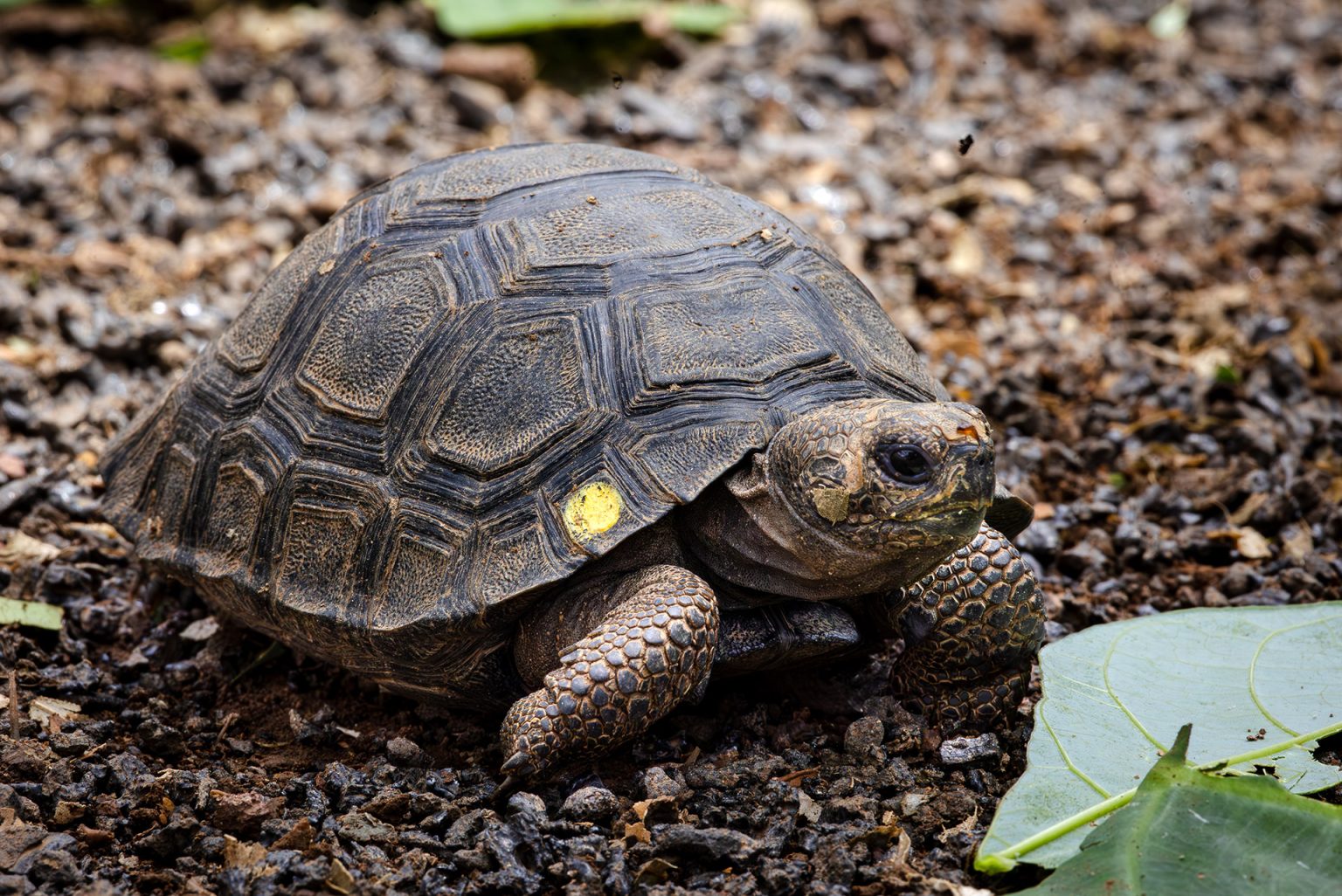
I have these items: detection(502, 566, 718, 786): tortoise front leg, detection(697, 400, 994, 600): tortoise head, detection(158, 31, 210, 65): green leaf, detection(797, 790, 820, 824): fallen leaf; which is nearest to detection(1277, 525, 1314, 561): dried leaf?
detection(697, 400, 994, 600): tortoise head

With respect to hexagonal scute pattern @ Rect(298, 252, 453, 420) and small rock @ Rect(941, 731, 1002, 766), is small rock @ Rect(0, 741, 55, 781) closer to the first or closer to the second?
hexagonal scute pattern @ Rect(298, 252, 453, 420)

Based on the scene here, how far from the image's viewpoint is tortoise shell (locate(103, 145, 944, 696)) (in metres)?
3.22

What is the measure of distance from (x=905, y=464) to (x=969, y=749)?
804 millimetres

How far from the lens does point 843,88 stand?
8.15 m

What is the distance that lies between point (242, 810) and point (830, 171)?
5.19 meters

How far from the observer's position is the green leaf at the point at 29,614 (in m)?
3.88

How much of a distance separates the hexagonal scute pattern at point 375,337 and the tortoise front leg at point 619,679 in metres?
0.93

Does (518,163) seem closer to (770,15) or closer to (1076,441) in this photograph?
(1076,441)

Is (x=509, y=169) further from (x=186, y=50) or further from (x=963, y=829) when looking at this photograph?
(x=186, y=50)

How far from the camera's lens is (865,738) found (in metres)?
3.27

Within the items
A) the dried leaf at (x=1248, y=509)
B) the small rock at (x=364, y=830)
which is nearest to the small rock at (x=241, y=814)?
the small rock at (x=364, y=830)

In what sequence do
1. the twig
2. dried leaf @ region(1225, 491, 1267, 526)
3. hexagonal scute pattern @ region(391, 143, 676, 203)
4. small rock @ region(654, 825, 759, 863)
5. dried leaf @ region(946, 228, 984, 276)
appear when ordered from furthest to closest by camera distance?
dried leaf @ region(946, 228, 984, 276), dried leaf @ region(1225, 491, 1267, 526), hexagonal scute pattern @ region(391, 143, 676, 203), the twig, small rock @ region(654, 825, 759, 863)

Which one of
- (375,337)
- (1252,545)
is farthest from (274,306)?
A: (1252,545)

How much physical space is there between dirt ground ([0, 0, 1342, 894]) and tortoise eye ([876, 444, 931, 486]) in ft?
2.43
